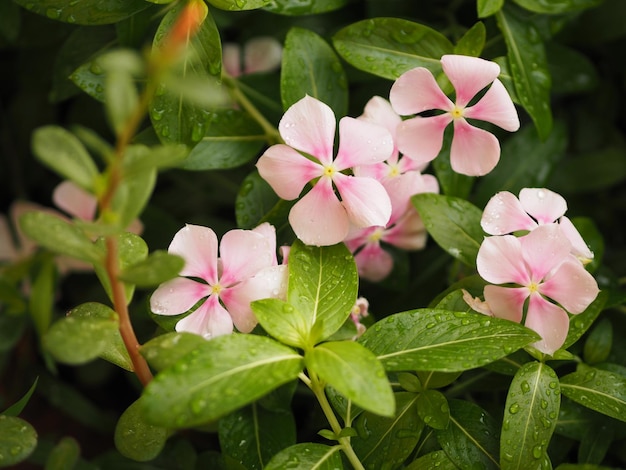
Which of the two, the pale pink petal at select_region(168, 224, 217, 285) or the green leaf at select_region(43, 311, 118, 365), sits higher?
the green leaf at select_region(43, 311, 118, 365)

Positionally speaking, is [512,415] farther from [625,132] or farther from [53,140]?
[625,132]

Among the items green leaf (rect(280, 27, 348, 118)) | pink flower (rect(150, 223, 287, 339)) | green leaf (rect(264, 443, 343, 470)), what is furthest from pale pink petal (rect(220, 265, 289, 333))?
green leaf (rect(280, 27, 348, 118))

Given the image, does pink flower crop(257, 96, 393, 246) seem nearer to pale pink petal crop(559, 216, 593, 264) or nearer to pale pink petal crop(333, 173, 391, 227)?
pale pink petal crop(333, 173, 391, 227)

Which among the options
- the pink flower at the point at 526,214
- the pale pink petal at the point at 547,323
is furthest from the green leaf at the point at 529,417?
the pink flower at the point at 526,214

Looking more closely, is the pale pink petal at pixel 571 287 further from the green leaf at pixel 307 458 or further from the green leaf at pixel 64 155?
the green leaf at pixel 64 155

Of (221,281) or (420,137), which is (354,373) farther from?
(420,137)
